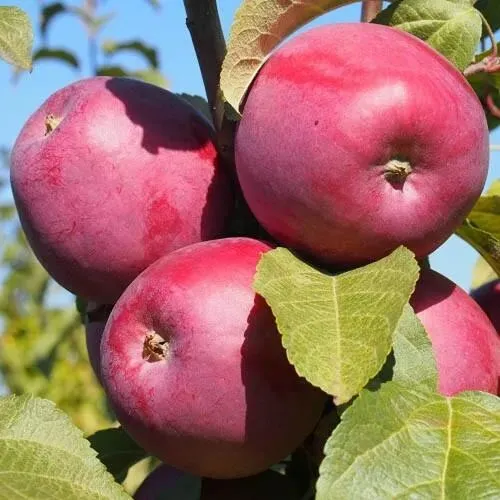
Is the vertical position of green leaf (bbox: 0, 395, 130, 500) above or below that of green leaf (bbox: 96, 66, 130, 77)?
above

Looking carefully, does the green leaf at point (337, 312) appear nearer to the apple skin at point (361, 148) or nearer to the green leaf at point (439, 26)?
the apple skin at point (361, 148)

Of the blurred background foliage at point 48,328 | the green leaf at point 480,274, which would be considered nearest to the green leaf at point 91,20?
the blurred background foliage at point 48,328

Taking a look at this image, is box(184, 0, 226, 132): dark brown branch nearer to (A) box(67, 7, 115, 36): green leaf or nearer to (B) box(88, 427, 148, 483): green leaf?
(B) box(88, 427, 148, 483): green leaf


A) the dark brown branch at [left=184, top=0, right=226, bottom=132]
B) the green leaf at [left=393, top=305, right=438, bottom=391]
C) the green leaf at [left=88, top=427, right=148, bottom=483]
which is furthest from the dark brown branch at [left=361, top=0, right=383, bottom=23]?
the green leaf at [left=88, top=427, right=148, bottom=483]

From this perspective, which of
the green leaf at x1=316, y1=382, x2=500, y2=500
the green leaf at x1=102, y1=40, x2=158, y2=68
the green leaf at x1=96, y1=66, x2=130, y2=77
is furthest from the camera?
the green leaf at x1=102, y1=40, x2=158, y2=68

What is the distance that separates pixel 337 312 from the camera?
93 centimetres

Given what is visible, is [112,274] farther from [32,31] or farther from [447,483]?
[447,483]

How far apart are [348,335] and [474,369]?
24cm

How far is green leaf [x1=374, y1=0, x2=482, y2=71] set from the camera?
1.19 meters

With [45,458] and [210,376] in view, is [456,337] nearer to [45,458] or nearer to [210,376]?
[210,376]

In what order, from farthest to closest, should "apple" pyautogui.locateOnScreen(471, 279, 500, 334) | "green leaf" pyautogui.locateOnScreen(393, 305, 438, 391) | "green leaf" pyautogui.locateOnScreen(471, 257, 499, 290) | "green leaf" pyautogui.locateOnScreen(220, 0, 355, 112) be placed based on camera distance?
1. "green leaf" pyautogui.locateOnScreen(471, 257, 499, 290)
2. "apple" pyautogui.locateOnScreen(471, 279, 500, 334)
3. "green leaf" pyautogui.locateOnScreen(220, 0, 355, 112)
4. "green leaf" pyautogui.locateOnScreen(393, 305, 438, 391)

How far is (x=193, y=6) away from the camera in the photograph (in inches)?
46.4

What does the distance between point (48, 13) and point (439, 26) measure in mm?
2710

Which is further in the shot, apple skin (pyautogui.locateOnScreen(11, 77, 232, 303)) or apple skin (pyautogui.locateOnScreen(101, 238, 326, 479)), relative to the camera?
apple skin (pyautogui.locateOnScreen(11, 77, 232, 303))
